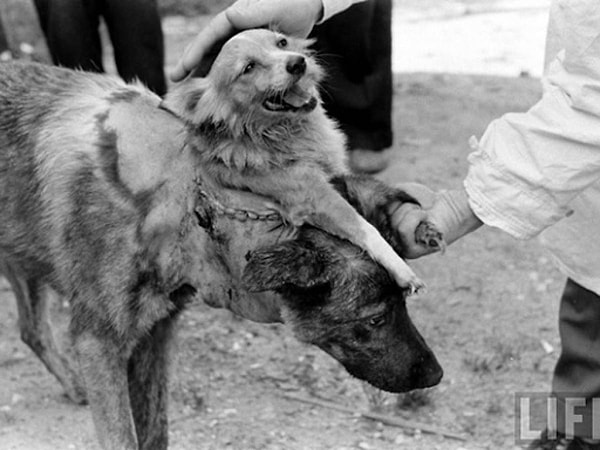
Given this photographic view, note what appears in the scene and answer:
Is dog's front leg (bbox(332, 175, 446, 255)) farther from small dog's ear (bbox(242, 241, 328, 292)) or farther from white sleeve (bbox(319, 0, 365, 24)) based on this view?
white sleeve (bbox(319, 0, 365, 24))

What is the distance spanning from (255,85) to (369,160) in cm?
308

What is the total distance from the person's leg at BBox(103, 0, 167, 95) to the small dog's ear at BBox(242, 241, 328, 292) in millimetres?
2319

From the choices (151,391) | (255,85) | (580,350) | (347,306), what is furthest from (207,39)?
(580,350)

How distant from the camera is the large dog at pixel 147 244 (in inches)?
119

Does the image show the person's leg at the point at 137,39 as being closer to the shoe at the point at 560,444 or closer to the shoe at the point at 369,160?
the shoe at the point at 369,160

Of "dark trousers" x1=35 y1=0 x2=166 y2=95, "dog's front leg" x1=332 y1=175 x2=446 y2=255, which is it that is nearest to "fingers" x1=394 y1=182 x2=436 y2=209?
"dog's front leg" x1=332 y1=175 x2=446 y2=255

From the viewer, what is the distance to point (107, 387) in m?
3.29

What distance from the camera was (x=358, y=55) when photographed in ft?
19.4

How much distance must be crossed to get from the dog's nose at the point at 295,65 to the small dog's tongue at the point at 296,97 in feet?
0.20

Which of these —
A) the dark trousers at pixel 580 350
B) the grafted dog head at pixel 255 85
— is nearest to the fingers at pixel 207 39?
the grafted dog head at pixel 255 85

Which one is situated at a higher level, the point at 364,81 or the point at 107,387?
the point at 107,387

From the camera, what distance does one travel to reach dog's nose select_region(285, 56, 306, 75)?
2965 mm

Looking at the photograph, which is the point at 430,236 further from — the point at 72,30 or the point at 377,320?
the point at 72,30

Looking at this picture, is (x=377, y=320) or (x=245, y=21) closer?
(x=377, y=320)
